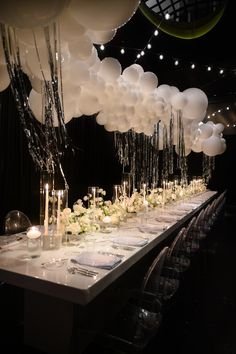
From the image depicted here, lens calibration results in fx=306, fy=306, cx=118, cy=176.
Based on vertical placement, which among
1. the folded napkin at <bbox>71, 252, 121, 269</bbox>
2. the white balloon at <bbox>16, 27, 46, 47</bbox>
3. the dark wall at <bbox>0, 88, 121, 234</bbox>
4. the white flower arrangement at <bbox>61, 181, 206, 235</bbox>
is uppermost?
the white balloon at <bbox>16, 27, 46, 47</bbox>

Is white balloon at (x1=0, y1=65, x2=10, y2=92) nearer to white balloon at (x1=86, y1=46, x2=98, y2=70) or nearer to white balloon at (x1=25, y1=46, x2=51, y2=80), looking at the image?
white balloon at (x1=25, y1=46, x2=51, y2=80)

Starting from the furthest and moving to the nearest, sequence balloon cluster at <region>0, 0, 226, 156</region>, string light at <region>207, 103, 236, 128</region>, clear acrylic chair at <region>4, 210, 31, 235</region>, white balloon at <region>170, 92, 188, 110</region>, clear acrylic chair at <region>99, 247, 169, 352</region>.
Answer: string light at <region>207, 103, 236, 128</region>
white balloon at <region>170, 92, 188, 110</region>
clear acrylic chair at <region>4, 210, 31, 235</region>
clear acrylic chair at <region>99, 247, 169, 352</region>
balloon cluster at <region>0, 0, 226, 156</region>

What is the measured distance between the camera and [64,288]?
5.49 ft

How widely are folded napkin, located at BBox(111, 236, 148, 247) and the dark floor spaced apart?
797 mm

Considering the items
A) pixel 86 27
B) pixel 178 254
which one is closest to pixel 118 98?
pixel 86 27

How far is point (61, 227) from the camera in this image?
2.51 meters

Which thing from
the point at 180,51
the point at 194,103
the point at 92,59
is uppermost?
the point at 180,51

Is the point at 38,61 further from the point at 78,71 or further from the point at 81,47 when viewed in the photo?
the point at 78,71

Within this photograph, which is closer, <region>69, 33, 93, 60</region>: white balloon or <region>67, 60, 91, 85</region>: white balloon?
<region>69, 33, 93, 60</region>: white balloon

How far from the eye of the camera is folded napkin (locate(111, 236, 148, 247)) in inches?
101

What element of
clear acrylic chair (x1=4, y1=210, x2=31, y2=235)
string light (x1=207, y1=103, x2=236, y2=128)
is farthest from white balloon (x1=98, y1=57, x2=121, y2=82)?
string light (x1=207, y1=103, x2=236, y2=128)

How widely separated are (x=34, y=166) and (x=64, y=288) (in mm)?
3927

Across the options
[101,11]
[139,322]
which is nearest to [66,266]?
[139,322]

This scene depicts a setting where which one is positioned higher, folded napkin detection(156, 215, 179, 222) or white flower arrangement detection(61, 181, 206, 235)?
white flower arrangement detection(61, 181, 206, 235)
